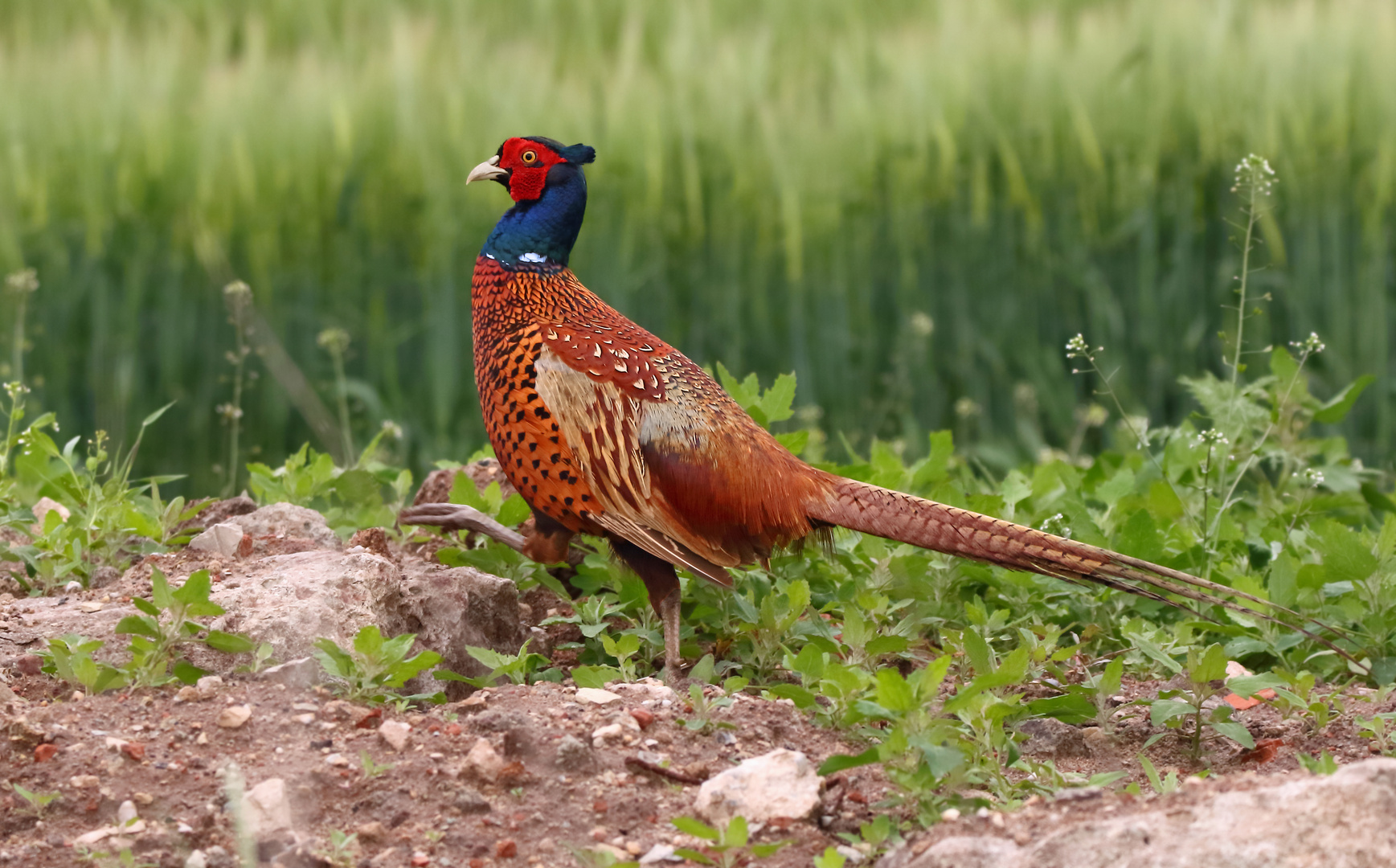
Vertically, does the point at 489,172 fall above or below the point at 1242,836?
above

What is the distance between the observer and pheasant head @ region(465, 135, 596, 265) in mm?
3637

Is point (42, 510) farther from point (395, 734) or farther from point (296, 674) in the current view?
point (395, 734)

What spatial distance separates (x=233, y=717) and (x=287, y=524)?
128cm

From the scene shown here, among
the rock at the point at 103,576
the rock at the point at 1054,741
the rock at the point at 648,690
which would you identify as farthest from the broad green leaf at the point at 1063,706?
the rock at the point at 103,576

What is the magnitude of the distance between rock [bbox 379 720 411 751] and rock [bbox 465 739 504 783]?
156 millimetres

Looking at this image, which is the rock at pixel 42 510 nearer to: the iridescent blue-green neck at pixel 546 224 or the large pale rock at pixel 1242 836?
the iridescent blue-green neck at pixel 546 224

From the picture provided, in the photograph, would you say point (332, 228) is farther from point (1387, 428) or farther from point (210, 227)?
point (1387, 428)

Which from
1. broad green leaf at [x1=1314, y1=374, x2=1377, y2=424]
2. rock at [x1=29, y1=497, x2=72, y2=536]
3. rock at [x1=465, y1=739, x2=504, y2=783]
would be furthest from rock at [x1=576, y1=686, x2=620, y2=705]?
broad green leaf at [x1=1314, y1=374, x2=1377, y2=424]

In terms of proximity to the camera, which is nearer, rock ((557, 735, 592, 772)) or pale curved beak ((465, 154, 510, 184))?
rock ((557, 735, 592, 772))

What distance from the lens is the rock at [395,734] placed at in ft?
8.34

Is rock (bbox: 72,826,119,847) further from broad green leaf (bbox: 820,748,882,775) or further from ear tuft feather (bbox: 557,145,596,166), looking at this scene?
ear tuft feather (bbox: 557,145,596,166)

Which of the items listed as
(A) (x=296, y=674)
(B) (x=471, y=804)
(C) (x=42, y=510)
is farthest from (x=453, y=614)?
(C) (x=42, y=510)

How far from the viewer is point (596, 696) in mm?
2822

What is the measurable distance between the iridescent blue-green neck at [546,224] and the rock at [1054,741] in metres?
1.75
